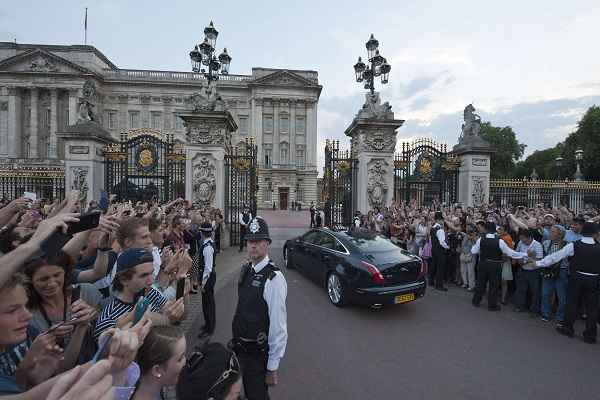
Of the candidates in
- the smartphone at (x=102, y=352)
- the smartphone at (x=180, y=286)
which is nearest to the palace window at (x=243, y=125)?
the smartphone at (x=180, y=286)

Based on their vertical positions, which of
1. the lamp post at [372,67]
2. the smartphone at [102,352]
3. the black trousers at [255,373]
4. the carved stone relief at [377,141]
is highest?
the lamp post at [372,67]

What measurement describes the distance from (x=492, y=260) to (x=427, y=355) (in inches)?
118

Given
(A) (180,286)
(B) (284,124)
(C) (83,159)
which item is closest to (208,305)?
(A) (180,286)

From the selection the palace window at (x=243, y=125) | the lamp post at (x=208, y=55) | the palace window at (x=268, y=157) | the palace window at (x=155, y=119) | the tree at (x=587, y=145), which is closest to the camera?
the lamp post at (x=208, y=55)

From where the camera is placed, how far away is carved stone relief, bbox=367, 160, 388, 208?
12.9 metres

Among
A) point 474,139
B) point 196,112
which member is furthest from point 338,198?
point 196,112

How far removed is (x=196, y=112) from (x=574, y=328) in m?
12.8

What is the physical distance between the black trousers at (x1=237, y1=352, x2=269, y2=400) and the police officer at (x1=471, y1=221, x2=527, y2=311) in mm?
5591

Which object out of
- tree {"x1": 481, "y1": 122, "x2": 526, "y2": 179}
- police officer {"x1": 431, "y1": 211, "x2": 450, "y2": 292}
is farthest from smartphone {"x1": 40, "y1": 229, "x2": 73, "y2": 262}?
tree {"x1": 481, "y1": 122, "x2": 526, "y2": 179}

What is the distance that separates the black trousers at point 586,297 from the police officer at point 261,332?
208 inches

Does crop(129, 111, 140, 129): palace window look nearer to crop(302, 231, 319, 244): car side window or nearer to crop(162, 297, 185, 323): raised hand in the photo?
crop(302, 231, 319, 244): car side window

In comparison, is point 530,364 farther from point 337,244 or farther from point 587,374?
point 337,244

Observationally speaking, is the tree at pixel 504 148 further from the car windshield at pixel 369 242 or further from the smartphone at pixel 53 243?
the smartphone at pixel 53 243

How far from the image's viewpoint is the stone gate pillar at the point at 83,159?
12.1 metres
